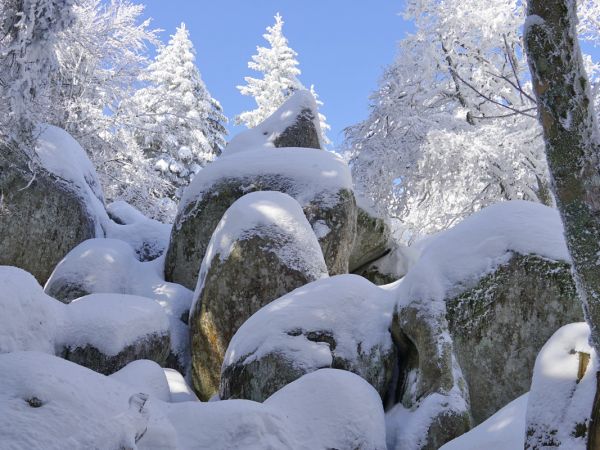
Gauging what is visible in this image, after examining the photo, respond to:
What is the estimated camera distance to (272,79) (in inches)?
1180

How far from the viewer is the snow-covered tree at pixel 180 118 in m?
22.8

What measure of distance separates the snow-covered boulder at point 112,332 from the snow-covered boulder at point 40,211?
2.86m

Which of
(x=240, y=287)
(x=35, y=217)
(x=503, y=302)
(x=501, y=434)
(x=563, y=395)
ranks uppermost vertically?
(x=35, y=217)

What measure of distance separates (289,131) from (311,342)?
6.37 metres

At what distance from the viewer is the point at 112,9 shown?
1736 cm

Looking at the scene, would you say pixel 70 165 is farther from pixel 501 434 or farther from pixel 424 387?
pixel 501 434

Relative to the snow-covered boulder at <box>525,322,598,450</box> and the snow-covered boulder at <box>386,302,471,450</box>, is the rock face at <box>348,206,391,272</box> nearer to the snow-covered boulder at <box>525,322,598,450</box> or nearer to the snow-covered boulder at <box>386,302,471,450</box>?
the snow-covered boulder at <box>386,302,471,450</box>

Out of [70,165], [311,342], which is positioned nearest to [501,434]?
[311,342]

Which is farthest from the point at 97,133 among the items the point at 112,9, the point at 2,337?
the point at 2,337

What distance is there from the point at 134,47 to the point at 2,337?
14141 mm

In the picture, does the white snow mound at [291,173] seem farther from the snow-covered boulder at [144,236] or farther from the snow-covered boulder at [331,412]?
the snow-covered boulder at [331,412]

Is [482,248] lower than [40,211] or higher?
lower

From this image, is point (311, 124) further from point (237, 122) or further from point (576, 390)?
point (237, 122)

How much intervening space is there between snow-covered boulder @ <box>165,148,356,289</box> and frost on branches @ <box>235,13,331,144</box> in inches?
797
